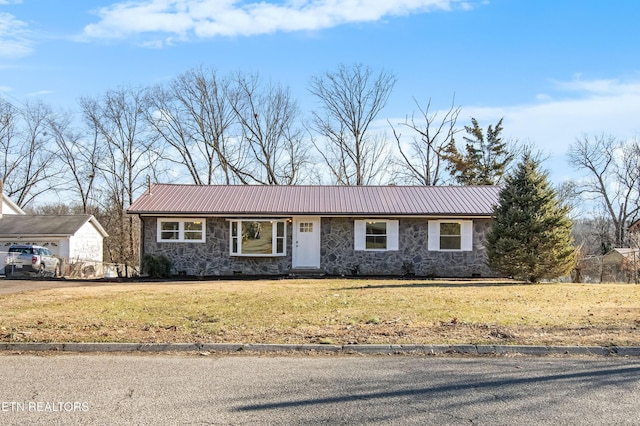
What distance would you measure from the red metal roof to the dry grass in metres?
7.76

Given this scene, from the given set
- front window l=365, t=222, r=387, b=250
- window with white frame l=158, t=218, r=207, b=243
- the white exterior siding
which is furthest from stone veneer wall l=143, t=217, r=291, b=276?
the white exterior siding

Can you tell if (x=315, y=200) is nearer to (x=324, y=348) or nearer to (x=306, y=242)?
(x=306, y=242)

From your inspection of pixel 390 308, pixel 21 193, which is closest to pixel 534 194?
pixel 390 308

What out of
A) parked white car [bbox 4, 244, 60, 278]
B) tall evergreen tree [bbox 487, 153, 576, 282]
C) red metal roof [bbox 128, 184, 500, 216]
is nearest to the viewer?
tall evergreen tree [bbox 487, 153, 576, 282]

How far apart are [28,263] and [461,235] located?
19.6 metres

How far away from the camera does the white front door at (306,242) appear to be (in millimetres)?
23656

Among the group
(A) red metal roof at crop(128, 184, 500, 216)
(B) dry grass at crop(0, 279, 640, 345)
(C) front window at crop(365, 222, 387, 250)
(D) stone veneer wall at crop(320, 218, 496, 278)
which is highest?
(A) red metal roof at crop(128, 184, 500, 216)

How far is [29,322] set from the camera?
10.1 m

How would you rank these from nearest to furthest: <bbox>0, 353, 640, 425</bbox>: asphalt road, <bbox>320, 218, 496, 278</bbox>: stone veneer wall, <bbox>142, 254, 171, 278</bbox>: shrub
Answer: <bbox>0, 353, 640, 425</bbox>: asphalt road → <bbox>142, 254, 171, 278</bbox>: shrub → <bbox>320, 218, 496, 278</bbox>: stone veneer wall

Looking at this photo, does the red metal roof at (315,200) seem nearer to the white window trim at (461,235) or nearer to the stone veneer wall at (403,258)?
the white window trim at (461,235)

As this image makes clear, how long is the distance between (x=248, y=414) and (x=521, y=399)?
2.81 meters

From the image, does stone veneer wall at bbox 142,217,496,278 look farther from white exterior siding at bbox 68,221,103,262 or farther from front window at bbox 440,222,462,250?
white exterior siding at bbox 68,221,103,262

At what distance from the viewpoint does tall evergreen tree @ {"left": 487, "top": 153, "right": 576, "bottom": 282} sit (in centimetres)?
1853

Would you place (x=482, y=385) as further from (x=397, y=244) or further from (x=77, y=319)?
(x=397, y=244)
